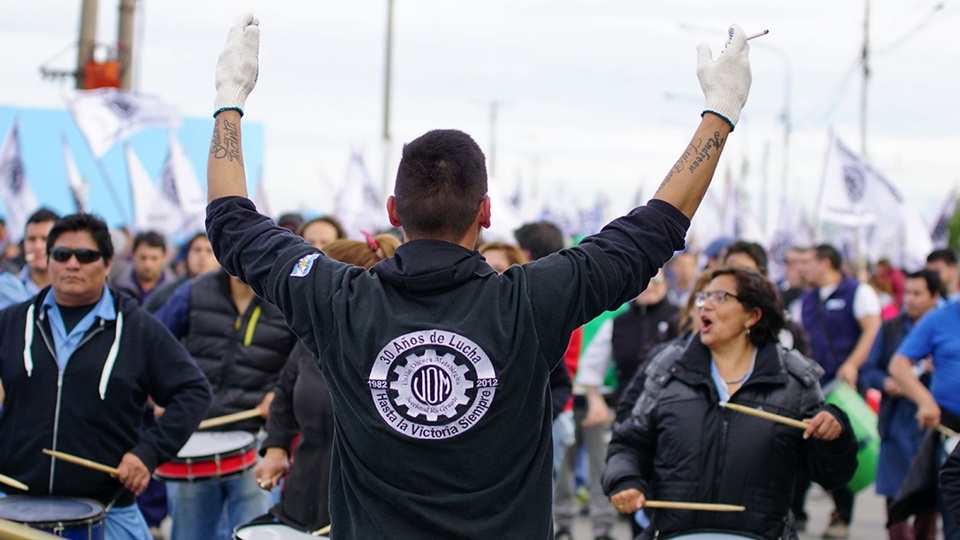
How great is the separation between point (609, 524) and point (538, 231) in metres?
2.30

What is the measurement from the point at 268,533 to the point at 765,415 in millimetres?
2072

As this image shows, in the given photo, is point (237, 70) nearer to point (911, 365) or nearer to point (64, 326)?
point (64, 326)

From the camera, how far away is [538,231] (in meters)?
9.48

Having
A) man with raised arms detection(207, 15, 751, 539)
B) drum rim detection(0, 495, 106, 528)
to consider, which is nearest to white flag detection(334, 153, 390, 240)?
drum rim detection(0, 495, 106, 528)

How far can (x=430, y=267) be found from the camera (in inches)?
131

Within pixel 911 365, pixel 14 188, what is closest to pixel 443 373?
pixel 911 365

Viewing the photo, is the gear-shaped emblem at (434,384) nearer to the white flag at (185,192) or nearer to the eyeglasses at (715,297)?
the eyeglasses at (715,297)

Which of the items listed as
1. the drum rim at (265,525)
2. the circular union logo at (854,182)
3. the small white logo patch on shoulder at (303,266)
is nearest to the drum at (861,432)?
the drum rim at (265,525)

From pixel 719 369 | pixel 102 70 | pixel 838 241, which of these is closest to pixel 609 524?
pixel 719 369

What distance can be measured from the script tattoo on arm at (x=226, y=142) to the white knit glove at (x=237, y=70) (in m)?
0.04

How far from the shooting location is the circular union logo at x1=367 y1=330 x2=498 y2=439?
3248 millimetres

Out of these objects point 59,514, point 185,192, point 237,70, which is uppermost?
point 185,192

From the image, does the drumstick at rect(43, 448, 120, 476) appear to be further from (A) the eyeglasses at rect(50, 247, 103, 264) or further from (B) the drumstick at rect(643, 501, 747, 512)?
(B) the drumstick at rect(643, 501, 747, 512)

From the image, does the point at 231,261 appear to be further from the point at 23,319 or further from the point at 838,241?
the point at 838,241
